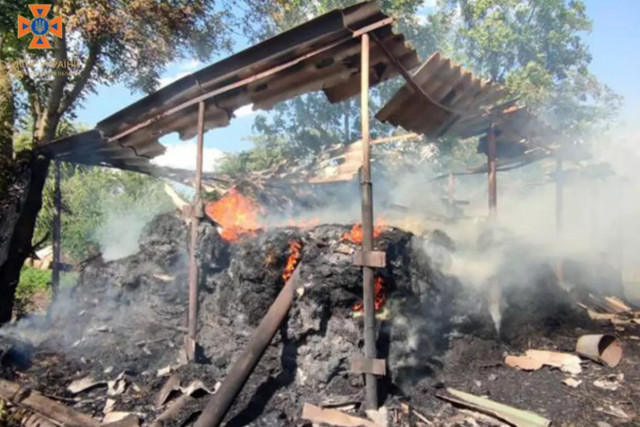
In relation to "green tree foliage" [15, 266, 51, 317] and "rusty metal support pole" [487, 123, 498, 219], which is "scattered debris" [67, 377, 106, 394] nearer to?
"rusty metal support pole" [487, 123, 498, 219]

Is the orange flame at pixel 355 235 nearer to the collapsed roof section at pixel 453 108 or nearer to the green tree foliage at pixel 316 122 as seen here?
the collapsed roof section at pixel 453 108

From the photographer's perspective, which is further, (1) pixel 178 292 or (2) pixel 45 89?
(2) pixel 45 89

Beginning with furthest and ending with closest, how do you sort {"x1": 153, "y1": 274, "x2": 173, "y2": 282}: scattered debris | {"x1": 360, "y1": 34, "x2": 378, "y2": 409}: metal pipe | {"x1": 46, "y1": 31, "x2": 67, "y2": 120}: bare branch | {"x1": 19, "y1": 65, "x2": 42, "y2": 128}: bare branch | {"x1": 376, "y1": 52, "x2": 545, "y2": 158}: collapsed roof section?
{"x1": 19, "y1": 65, "x2": 42, "y2": 128}: bare branch, {"x1": 46, "y1": 31, "x2": 67, "y2": 120}: bare branch, {"x1": 153, "y1": 274, "x2": 173, "y2": 282}: scattered debris, {"x1": 376, "y1": 52, "x2": 545, "y2": 158}: collapsed roof section, {"x1": 360, "y1": 34, "x2": 378, "y2": 409}: metal pipe

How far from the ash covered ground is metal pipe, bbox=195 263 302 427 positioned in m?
0.20

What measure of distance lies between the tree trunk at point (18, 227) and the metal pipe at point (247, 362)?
5.42 metres

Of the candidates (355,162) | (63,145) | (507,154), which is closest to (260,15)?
(355,162)

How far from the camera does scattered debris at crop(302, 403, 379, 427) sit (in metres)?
4.82

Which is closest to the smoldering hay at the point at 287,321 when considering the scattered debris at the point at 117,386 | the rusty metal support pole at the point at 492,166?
the scattered debris at the point at 117,386

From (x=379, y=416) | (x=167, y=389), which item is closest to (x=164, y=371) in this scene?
(x=167, y=389)

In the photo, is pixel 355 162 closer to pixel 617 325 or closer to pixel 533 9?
pixel 617 325

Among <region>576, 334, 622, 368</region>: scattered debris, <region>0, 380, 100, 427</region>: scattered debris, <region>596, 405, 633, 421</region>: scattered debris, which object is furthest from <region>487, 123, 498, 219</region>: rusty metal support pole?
<region>0, 380, 100, 427</region>: scattered debris

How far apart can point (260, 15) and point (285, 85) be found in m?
8.54

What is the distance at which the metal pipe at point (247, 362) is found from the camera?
4934 millimetres

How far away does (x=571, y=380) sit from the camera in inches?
238
